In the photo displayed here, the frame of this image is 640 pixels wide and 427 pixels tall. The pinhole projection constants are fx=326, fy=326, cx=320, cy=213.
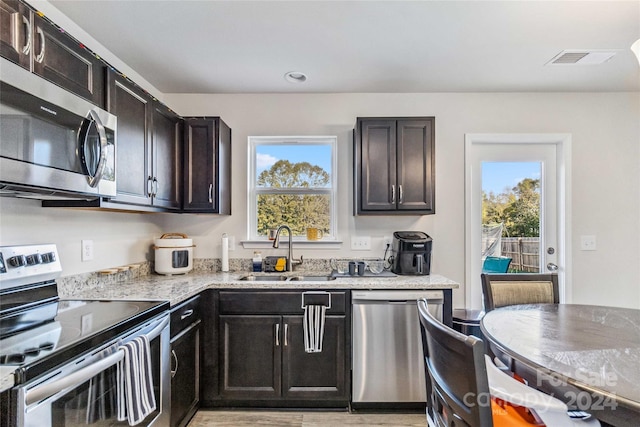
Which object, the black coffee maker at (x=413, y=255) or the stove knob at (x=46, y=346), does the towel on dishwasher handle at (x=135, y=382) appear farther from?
the black coffee maker at (x=413, y=255)

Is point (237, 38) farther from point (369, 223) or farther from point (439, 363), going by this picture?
point (439, 363)

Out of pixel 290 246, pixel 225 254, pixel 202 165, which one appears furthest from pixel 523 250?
pixel 202 165

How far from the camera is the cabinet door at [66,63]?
135 centimetres

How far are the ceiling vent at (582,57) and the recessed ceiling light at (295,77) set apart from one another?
6.00 ft

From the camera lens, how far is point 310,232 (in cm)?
295

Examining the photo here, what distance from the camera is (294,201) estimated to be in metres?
3.05

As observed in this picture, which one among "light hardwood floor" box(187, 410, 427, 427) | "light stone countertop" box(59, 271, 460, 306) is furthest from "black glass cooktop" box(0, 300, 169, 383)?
"light hardwood floor" box(187, 410, 427, 427)

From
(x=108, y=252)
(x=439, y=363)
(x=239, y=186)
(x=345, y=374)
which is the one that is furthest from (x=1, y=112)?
(x=345, y=374)

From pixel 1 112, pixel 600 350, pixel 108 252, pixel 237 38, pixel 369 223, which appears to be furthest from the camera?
pixel 369 223

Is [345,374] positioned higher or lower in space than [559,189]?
lower

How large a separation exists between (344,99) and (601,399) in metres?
2.63

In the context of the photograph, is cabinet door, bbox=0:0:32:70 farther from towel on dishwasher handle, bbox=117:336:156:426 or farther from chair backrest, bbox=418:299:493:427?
chair backrest, bbox=418:299:493:427

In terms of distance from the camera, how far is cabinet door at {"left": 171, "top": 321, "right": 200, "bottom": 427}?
1.90 metres

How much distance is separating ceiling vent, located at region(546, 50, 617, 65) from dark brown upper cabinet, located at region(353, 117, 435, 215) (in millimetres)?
924
